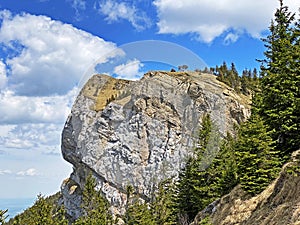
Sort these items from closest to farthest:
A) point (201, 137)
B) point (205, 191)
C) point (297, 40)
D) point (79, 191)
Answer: point (297, 40) → point (205, 191) → point (201, 137) → point (79, 191)

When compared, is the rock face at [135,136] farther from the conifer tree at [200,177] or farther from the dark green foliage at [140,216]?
the conifer tree at [200,177]

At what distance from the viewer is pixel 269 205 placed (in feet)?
57.8

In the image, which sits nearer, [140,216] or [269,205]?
[269,205]

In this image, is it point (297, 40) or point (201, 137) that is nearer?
point (297, 40)

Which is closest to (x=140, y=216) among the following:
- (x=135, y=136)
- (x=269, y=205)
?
(x=269, y=205)

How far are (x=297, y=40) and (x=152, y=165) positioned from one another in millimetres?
48955

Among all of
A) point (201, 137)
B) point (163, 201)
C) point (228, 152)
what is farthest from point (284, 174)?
point (163, 201)

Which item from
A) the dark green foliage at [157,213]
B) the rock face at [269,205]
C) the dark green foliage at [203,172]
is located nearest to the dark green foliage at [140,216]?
the dark green foliage at [157,213]

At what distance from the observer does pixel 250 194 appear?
20609 millimetres

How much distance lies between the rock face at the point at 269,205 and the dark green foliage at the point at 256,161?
0.65m

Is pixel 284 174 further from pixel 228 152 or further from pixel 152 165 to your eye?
pixel 152 165

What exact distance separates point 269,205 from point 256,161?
9.60 ft

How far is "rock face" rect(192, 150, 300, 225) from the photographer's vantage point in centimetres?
1480

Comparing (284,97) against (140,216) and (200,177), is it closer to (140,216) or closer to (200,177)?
(200,177)
